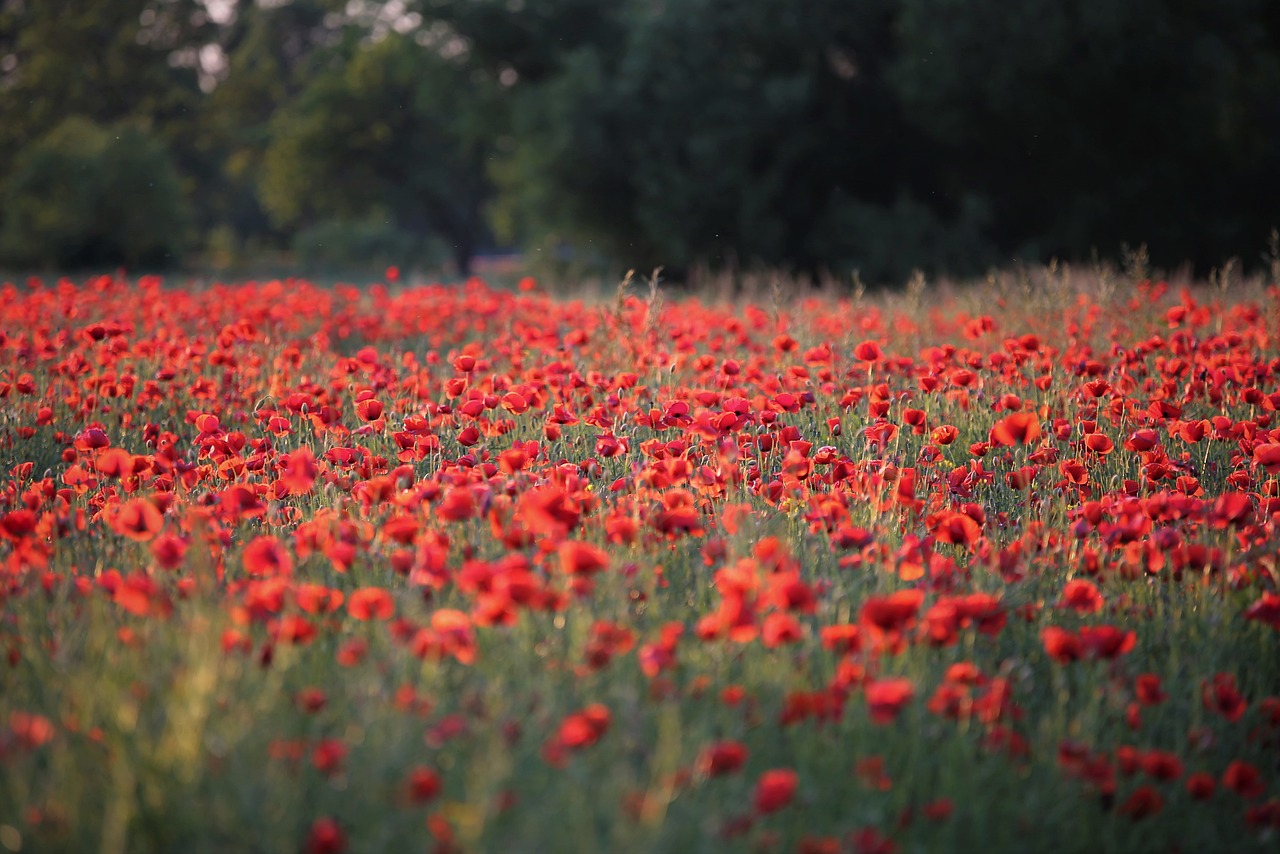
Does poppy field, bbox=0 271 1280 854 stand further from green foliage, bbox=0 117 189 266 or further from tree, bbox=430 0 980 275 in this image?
green foliage, bbox=0 117 189 266

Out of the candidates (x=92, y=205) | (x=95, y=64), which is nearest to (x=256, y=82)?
(x=95, y=64)

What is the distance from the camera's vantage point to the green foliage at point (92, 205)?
74.9 feet

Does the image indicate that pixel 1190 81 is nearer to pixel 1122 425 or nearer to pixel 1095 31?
pixel 1095 31

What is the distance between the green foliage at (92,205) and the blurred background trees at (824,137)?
0.05 m

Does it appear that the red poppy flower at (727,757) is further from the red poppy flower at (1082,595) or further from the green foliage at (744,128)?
the green foliage at (744,128)

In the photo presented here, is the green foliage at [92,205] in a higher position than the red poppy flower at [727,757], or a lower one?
higher

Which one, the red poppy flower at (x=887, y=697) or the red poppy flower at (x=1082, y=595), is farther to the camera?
the red poppy flower at (x=1082, y=595)

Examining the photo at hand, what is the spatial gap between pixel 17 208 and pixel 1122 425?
79.3 ft

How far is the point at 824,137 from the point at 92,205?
607 inches

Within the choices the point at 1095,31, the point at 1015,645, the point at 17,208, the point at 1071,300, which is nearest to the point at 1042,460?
the point at 1015,645

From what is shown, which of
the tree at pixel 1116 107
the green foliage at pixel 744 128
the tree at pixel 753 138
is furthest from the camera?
the green foliage at pixel 744 128

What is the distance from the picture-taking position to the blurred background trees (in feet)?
53.7

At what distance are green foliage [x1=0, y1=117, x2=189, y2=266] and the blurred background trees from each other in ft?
0.16

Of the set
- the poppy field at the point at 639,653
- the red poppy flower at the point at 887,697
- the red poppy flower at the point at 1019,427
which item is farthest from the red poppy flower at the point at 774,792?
the red poppy flower at the point at 1019,427
